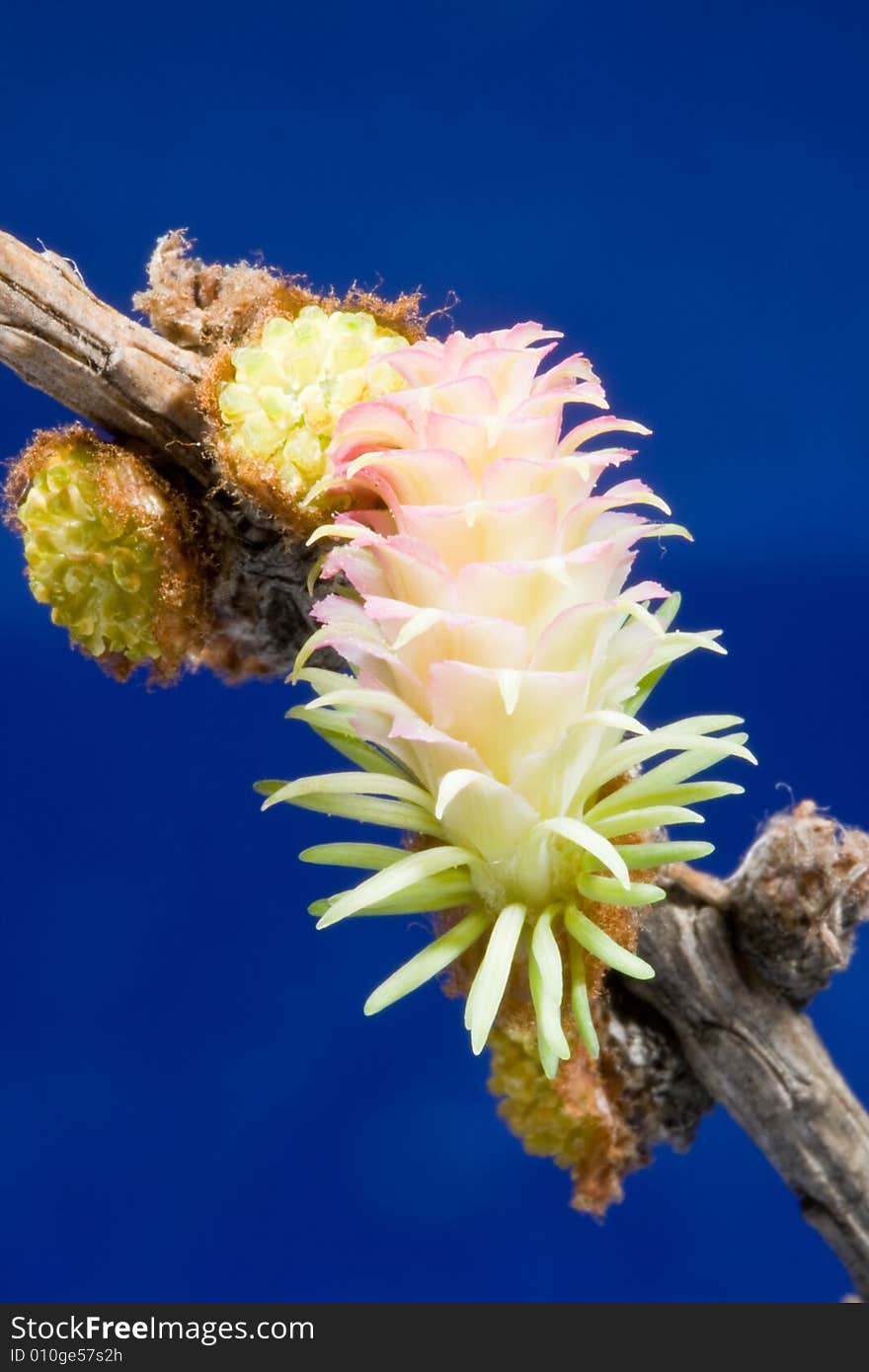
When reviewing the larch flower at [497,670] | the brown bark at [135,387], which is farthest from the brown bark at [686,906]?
the larch flower at [497,670]

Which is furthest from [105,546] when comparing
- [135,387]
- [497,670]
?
[497,670]

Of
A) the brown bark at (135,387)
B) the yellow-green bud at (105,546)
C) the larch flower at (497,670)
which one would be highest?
the brown bark at (135,387)

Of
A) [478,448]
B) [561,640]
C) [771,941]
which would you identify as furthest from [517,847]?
[771,941]

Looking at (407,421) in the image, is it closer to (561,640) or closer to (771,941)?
(561,640)

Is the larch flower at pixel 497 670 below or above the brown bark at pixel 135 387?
below

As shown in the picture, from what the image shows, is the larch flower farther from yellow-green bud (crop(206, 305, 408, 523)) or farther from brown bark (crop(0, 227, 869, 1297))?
brown bark (crop(0, 227, 869, 1297))

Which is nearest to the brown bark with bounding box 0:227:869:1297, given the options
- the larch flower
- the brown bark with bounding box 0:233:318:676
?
the brown bark with bounding box 0:233:318:676

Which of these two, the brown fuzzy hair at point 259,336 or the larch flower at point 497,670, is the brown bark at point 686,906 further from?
the larch flower at point 497,670
